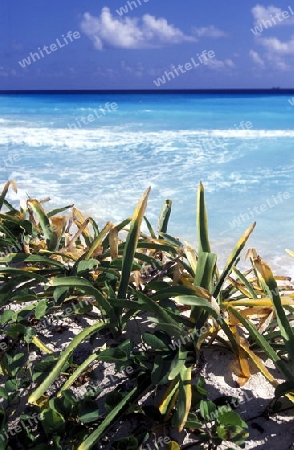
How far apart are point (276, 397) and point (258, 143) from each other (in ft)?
39.7

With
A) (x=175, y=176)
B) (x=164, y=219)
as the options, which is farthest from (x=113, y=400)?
(x=175, y=176)

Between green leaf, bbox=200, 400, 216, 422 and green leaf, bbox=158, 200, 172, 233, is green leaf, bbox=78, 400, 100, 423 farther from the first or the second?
green leaf, bbox=158, 200, 172, 233

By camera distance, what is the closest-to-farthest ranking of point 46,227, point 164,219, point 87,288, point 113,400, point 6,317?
point 113,400, point 87,288, point 6,317, point 164,219, point 46,227

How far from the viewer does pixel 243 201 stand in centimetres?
600

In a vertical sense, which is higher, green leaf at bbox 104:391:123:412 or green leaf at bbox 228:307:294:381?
green leaf at bbox 104:391:123:412

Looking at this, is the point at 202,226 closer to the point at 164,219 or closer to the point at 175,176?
the point at 164,219

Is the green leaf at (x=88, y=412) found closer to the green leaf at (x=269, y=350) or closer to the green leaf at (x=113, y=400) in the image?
the green leaf at (x=113, y=400)

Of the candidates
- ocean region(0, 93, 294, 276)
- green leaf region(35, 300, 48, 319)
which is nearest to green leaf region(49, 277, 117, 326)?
green leaf region(35, 300, 48, 319)

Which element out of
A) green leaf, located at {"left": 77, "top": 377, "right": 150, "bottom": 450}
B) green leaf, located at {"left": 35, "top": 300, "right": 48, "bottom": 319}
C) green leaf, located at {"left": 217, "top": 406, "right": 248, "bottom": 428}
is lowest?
green leaf, located at {"left": 217, "top": 406, "right": 248, "bottom": 428}

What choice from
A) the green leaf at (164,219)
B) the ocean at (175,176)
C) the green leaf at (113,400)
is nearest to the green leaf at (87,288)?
the green leaf at (113,400)

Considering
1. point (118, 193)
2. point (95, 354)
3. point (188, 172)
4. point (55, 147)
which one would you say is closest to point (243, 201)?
point (118, 193)

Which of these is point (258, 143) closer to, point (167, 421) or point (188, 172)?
point (188, 172)

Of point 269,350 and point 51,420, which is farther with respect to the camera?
point 269,350

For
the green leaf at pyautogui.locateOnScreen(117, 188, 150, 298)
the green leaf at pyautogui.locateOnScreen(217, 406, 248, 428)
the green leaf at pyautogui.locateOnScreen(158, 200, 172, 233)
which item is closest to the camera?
the green leaf at pyautogui.locateOnScreen(217, 406, 248, 428)
